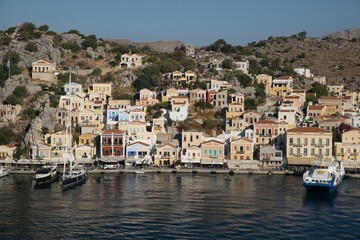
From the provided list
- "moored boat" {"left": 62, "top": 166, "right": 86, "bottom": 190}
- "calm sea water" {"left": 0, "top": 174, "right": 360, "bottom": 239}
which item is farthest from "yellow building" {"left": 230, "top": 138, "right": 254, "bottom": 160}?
"moored boat" {"left": 62, "top": 166, "right": 86, "bottom": 190}

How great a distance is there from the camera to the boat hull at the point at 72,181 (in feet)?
123

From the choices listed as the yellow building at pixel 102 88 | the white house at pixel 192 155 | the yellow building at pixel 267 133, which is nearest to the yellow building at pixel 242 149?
the yellow building at pixel 267 133

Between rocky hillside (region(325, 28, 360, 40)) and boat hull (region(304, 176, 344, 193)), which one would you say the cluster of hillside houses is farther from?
rocky hillside (region(325, 28, 360, 40))

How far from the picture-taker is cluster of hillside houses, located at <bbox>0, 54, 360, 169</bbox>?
45250 mm

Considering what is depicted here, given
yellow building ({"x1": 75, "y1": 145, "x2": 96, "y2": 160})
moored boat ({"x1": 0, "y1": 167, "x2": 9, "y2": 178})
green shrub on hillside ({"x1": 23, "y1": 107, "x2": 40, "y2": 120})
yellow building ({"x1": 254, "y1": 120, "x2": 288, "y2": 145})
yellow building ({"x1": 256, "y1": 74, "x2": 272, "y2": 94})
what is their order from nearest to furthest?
1. moored boat ({"x1": 0, "y1": 167, "x2": 9, "y2": 178})
2. yellow building ({"x1": 75, "y1": 145, "x2": 96, "y2": 160})
3. yellow building ({"x1": 254, "y1": 120, "x2": 288, "y2": 145})
4. green shrub on hillside ({"x1": 23, "y1": 107, "x2": 40, "y2": 120})
5. yellow building ({"x1": 256, "y1": 74, "x2": 272, "y2": 94})

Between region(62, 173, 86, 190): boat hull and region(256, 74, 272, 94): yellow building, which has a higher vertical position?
region(256, 74, 272, 94): yellow building

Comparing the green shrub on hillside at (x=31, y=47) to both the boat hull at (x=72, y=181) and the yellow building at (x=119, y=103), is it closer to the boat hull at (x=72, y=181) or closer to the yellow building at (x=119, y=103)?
the yellow building at (x=119, y=103)

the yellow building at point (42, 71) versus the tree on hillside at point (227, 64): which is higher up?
the tree on hillside at point (227, 64)

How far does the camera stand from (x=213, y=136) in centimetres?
5075

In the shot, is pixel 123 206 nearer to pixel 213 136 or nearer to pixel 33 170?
pixel 33 170

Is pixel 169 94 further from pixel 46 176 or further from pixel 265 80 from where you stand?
pixel 46 176

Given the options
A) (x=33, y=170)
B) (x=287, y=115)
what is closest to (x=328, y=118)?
(x=287, y=115)

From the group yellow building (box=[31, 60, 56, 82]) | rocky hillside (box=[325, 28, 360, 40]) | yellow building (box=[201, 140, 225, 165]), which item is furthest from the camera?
rocky hillside (box=[325, 28, 360, 40])

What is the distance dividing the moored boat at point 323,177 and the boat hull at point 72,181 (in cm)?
1487
